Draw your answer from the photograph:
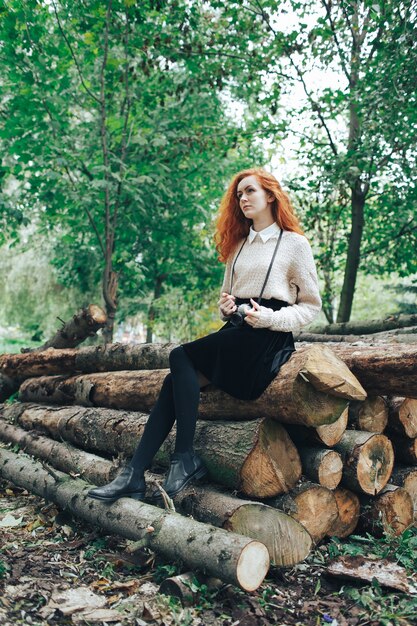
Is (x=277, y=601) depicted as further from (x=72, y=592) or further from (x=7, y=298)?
(x=7, y=298)

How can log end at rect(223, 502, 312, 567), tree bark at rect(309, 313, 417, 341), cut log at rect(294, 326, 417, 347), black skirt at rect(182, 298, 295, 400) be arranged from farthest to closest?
1. tree bark at rect(309, 313, 417, 341)
2. cut log at rect(294, 326, 417, 347)
3. black skirt at rect(182, 298, 295, 400)
4. log end at rect(223, 502, 312, 567)

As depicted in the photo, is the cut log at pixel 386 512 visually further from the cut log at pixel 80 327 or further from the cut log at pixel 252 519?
the cut log at pixel 80 327

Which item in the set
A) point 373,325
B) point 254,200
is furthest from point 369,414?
point 373,325

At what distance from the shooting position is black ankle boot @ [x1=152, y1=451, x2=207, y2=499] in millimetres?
3314

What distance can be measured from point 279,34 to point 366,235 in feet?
14.2

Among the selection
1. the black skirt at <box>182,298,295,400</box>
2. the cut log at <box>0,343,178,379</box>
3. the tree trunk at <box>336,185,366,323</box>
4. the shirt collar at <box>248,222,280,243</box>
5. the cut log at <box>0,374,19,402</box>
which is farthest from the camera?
the tree trunk at <box>336,185,366,323</box>

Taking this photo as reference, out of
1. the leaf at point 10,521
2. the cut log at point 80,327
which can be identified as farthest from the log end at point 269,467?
the cut log at point 80,327

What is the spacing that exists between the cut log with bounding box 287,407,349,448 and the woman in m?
0.47

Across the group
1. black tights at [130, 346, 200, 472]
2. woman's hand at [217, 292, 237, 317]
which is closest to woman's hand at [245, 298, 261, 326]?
woman's hand at [217, 292, 237, 317]

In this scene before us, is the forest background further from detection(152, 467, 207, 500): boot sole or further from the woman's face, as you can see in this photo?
detection(152, 467, 207, 500): boot sole

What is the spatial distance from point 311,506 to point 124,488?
1201 millimetres

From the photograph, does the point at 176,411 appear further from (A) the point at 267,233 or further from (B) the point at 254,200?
(B) the point at 254,200

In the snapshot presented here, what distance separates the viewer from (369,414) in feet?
12.3

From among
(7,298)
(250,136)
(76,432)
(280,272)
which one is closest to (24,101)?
(250,136)
